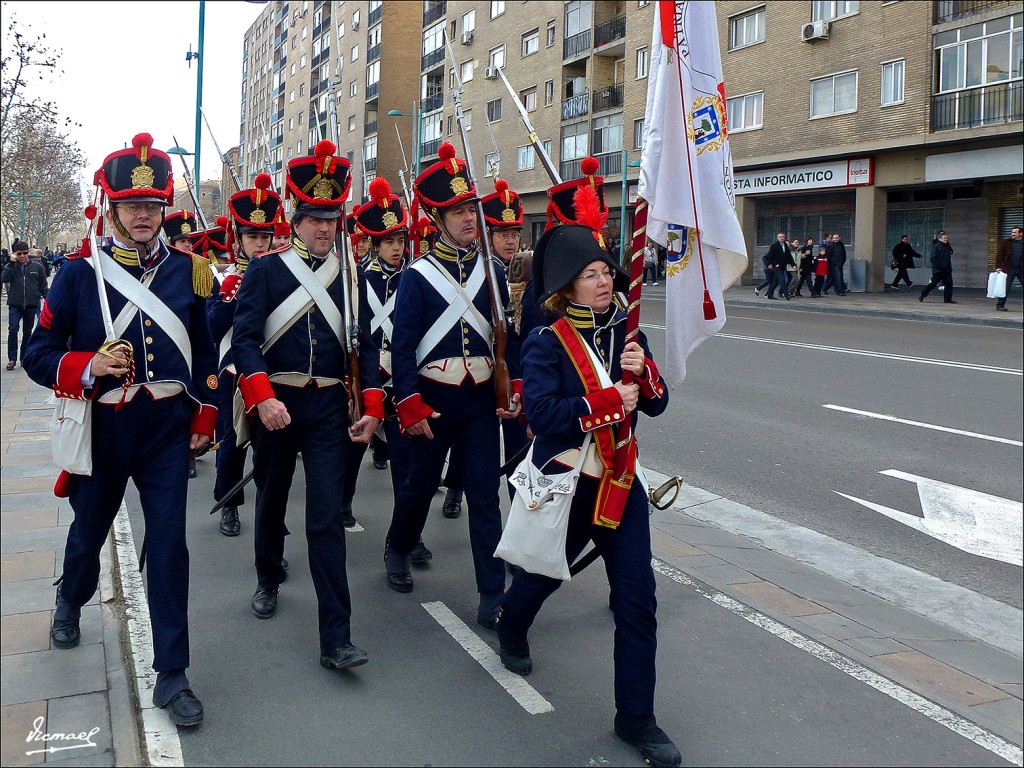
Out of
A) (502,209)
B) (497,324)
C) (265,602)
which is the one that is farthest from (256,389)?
(502,209)

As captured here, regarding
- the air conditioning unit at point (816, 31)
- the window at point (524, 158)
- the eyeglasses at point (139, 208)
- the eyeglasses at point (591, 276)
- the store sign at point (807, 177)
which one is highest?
the air conditioning unit at point (816, 31)

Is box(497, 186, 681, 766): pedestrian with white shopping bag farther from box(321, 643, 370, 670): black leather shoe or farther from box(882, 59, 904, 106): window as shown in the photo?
box(882, 59, 904, 106): window

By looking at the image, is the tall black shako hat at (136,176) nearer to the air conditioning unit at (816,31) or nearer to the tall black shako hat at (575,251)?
the tall black shako hat at (575,251)

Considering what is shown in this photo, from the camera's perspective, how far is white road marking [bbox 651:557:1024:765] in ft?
12.0

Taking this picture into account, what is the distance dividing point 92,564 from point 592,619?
7.59 ft

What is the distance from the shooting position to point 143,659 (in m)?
4.33

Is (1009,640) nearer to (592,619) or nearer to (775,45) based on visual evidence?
(592,619)

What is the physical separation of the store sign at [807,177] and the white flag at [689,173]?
26500 mm

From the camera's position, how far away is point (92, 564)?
430cm

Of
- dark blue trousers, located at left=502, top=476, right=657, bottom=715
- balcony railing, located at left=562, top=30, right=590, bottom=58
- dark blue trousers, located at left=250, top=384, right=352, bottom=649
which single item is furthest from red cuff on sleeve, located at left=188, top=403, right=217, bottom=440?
balcony railing, located at left=562, top=30, right=590, bottom=58

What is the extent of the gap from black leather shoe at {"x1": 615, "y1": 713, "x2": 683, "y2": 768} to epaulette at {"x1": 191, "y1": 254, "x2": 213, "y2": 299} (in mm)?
2416

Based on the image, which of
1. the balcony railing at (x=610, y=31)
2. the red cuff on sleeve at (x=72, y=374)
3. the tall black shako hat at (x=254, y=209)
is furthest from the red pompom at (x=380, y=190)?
the balcony railing at (x=610, y=31)

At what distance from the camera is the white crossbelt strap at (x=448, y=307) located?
16.6ft

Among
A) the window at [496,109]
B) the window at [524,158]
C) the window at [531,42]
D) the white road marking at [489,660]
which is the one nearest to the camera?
the white road marking at [489,660]
